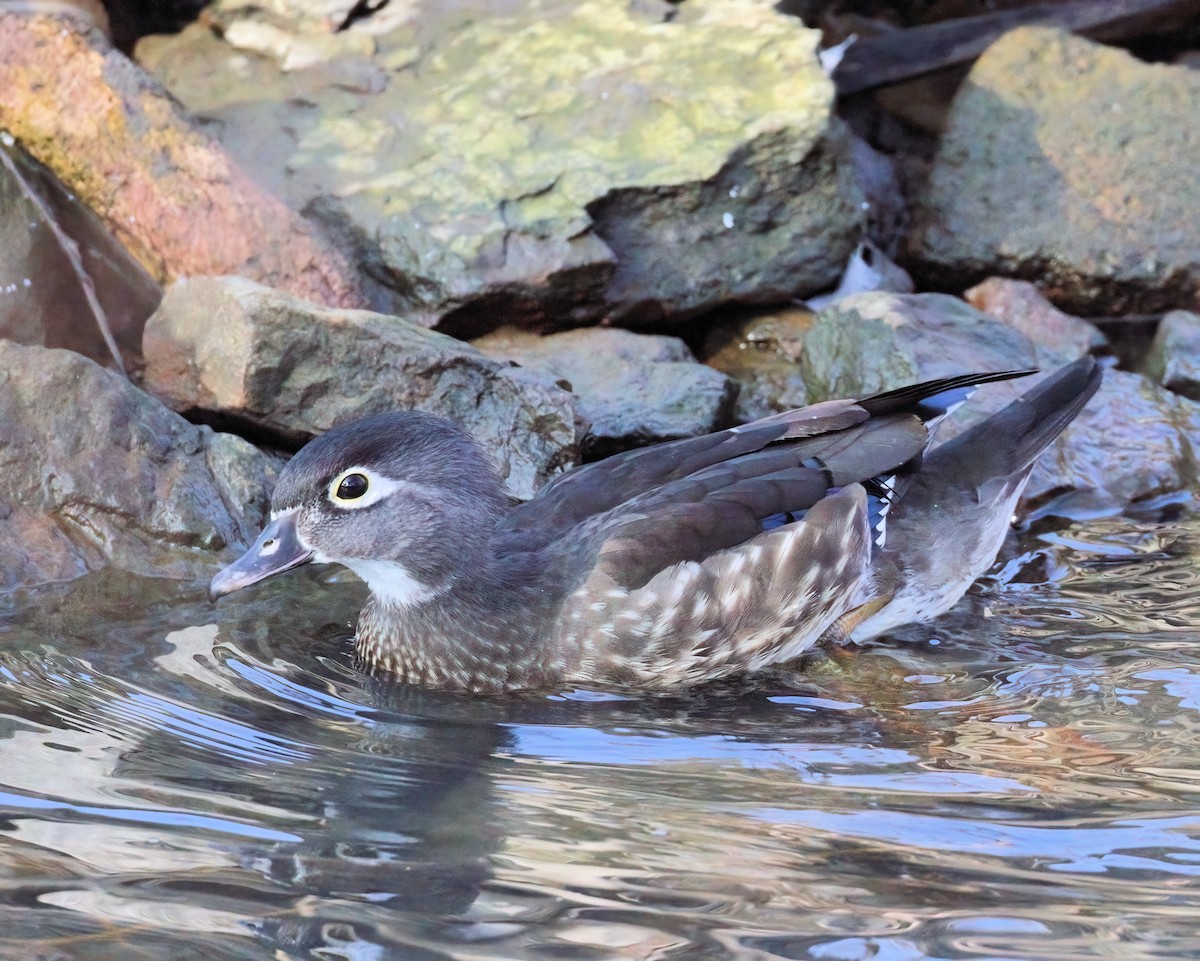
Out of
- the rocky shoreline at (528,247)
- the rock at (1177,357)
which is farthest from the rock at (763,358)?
the rock at (1177,357)

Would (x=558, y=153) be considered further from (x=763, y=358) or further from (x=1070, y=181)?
(x=1070, y=181)

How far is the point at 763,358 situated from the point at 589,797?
380cm

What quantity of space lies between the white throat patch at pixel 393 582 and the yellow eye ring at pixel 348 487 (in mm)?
256

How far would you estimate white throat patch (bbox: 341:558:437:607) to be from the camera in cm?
454

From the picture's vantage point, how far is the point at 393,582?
4.59 meters

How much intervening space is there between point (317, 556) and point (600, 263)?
2511 mm

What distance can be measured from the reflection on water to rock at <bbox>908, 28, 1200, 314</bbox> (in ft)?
9.29

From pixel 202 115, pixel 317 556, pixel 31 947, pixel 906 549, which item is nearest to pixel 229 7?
pixel 202 115

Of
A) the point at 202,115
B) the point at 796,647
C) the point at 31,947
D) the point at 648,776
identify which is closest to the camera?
the point at 31,947

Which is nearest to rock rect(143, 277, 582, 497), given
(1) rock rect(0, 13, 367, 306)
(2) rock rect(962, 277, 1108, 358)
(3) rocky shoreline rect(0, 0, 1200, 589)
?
(3) rocky shoreline rect(0, 0, 1200, 589)

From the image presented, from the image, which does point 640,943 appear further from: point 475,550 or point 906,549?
point 906,549

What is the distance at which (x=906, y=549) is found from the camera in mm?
5023

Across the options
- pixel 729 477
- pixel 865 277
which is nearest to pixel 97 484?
pixel 729 477

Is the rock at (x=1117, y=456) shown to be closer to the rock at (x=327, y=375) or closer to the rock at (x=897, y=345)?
the rock at (x=897, y=345)
